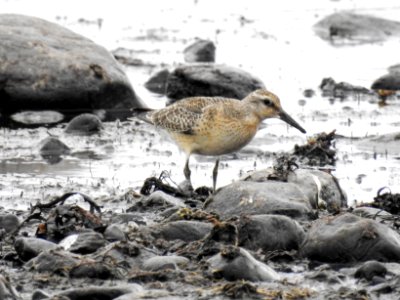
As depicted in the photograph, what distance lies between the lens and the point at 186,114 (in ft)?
40.7

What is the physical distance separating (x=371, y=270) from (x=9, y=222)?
3359 mm

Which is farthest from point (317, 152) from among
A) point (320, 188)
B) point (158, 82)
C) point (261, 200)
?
point (158, 82)

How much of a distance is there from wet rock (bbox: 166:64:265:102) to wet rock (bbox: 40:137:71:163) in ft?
11.0

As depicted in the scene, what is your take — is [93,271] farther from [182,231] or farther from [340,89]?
[340,89]

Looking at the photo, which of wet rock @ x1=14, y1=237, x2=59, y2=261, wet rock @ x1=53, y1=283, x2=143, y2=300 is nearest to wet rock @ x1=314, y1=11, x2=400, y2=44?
wet rock @ x1=14, y1=237, x2=59, y2=261

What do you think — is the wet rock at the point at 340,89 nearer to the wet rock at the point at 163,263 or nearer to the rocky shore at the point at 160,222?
the rocky shore at the point at 160,222

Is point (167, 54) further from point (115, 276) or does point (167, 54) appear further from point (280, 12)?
point (115, 276)

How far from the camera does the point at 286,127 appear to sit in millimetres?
15719

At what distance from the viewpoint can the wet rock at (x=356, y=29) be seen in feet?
73.3

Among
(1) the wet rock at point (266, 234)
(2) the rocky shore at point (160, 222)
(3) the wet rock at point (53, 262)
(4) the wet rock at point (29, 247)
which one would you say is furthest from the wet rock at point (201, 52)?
(3) the wet rock at point (53, 262)

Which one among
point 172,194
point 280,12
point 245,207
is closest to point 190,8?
point 280,12

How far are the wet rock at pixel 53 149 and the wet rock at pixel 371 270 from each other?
588 cm

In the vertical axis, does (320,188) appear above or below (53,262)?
above

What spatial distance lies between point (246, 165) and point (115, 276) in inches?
207
